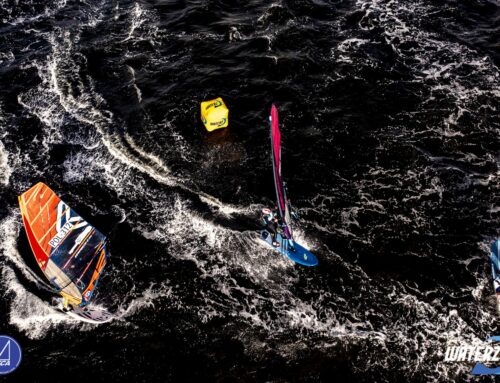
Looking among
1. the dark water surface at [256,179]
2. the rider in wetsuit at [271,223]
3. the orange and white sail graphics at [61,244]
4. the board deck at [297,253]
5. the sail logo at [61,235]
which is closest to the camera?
the orange and white sail graphics at [61,244]

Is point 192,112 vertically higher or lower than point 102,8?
lower

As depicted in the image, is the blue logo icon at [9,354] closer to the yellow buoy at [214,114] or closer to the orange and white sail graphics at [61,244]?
the orange and white sail graphics at [61,244]

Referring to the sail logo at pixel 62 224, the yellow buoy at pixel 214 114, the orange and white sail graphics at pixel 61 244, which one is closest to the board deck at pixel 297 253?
the orange and white sail graphics at pixel 61 244

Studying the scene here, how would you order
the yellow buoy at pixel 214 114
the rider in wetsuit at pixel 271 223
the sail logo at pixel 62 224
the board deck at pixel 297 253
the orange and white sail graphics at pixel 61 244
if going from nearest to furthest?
the orange and white sail graphics at pixel 61 244 < the sail logo at pixel 62 224 < the board deck at pixel 297 253 < the rider in wetsuit at pixel 271 223 < the yellow buoy at pixel 214 114

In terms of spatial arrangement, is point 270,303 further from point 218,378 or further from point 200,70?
point 200,70

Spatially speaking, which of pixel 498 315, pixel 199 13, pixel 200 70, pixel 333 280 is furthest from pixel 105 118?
pixel 498 315

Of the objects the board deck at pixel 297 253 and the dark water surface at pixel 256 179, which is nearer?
the dark water surface at pixel 256 179
